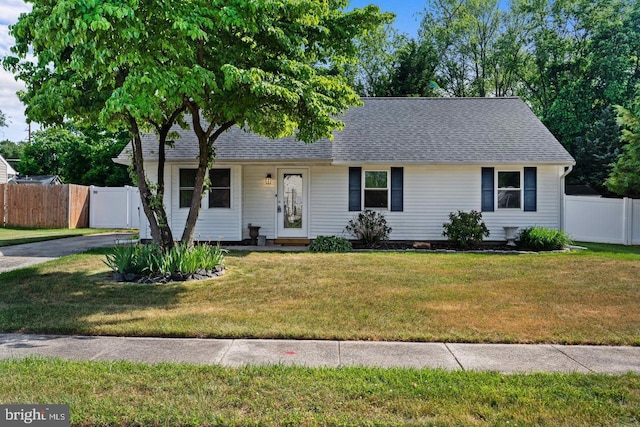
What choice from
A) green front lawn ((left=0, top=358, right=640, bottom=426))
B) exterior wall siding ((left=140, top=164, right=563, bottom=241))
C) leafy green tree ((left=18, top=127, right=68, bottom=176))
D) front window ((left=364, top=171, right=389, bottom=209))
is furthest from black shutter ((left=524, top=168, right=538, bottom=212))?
leafy green tree ((left=18, top=127, right=68, bottom=176))

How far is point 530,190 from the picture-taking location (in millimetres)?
13570

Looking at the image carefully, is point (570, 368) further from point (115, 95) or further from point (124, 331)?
point (115, 95)

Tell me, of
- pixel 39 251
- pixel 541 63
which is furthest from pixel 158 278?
pixel 541 63

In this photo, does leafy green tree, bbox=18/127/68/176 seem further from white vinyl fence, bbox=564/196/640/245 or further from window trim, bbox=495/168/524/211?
white vinyl fence, bbox=564/196/640/245

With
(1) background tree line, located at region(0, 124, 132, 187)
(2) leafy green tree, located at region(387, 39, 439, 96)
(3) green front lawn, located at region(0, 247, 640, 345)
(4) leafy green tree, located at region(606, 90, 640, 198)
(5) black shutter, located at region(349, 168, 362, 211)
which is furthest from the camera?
(2) leafy green tree, located at region(387, 39, 439, 96)

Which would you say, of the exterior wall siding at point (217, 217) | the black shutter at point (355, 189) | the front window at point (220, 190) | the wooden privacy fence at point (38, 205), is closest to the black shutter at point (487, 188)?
the black shutter at point (355, 189)

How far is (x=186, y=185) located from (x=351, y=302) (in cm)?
858

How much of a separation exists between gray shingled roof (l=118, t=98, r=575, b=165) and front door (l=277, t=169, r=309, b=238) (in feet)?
3.32

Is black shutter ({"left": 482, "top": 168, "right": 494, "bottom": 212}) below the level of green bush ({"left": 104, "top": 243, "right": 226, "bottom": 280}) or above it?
above

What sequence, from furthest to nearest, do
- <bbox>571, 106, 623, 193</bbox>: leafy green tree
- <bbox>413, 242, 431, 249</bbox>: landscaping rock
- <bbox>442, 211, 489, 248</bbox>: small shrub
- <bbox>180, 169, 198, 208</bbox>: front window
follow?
<bbox>571, 106, 623, 193</bbox>: leafy green tree, <bbox>180, 169, 198, 208</bbox>: front window, <bbox>413, 242, 431, 249</bbox>: landscaping rock, <bbox>442, 211, 489, 248</bbox>: small shrub

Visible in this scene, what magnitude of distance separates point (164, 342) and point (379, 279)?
14.9 feet

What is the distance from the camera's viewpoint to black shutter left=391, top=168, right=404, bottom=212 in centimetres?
1373

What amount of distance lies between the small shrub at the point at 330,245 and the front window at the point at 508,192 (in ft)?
17.4

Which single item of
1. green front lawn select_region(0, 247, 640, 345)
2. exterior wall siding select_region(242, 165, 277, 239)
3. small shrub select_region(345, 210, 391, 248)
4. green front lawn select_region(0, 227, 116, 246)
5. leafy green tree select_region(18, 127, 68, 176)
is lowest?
green front lawn select_region(0, 247, 640, 345)
